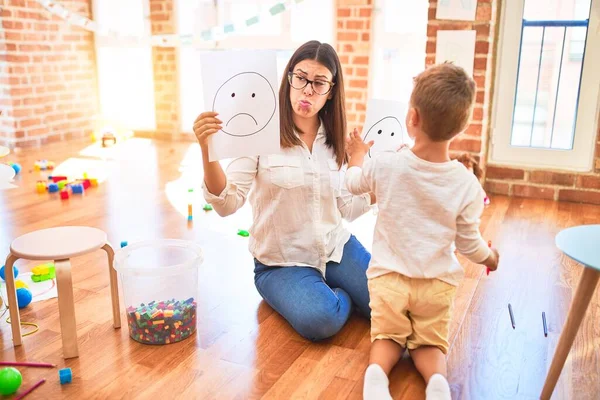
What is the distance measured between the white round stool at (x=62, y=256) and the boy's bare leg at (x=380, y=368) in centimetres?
80

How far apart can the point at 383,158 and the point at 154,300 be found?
2.69ft

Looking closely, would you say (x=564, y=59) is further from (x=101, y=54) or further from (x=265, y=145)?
(x=101, y=54)

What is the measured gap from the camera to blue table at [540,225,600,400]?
1279 millimetres

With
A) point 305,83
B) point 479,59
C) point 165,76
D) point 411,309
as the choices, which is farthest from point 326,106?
point 165,76

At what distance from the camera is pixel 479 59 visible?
10.6ft

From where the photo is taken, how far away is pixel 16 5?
177 inches

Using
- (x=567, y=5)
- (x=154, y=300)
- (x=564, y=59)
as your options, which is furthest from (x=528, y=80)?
(x=154, y=300)

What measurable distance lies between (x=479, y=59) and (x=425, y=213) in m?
2.06

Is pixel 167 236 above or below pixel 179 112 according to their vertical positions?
below

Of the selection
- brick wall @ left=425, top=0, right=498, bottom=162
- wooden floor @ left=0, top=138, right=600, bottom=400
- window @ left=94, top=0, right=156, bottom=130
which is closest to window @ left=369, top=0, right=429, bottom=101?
brick wall @ left=425, top=0, right=498, bottom=162

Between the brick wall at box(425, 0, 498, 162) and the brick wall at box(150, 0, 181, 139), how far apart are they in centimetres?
244

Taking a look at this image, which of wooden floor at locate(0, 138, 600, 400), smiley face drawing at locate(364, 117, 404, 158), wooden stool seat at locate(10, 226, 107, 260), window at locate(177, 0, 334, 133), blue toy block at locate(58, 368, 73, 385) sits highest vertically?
window at locate(177, 0, 334, 133)

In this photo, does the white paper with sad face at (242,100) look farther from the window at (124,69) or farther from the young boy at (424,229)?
the window at (124,69)

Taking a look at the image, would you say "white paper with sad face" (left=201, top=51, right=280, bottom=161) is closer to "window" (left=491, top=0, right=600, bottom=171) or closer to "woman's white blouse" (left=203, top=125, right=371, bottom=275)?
"woman's white blouse" (left=203, top=125, right=371, bottom=275)
